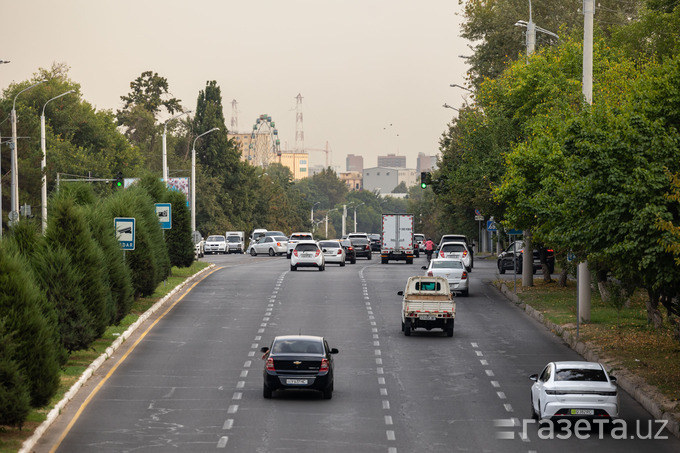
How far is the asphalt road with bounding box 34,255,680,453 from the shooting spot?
19562mm

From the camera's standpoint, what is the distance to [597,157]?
22938 millimetres

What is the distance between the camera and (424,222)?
495ft

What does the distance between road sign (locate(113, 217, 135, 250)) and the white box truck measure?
36.2 metres

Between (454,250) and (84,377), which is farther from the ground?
(454,250)

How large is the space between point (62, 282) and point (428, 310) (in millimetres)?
12188

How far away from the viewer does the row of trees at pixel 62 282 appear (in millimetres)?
19078

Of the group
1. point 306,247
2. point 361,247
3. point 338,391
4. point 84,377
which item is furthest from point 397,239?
point 84,377

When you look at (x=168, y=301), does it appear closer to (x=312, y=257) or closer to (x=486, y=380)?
(x=312, y=257)

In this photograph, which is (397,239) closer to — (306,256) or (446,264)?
(306,256)

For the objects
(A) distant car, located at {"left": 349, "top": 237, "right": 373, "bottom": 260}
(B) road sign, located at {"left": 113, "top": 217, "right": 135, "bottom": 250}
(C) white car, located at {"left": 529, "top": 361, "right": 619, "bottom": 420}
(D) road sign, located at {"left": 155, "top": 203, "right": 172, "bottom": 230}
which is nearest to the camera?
(C) white car, located at {"left": 529, "top": 361, "right": 619, "bottom": 420}

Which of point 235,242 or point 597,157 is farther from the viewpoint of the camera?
point 235,242

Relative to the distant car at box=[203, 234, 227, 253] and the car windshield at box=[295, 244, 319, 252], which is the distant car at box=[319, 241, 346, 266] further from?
the distant car at box=[203, 234, 227, 253]

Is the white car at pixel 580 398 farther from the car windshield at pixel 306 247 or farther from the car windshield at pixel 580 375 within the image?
the car windshield at pixel 306 247

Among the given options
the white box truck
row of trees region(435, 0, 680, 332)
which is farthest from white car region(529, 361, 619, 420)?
the white box truck
